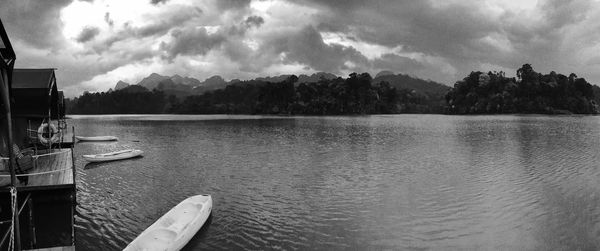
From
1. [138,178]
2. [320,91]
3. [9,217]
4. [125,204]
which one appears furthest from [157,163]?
[320,91]

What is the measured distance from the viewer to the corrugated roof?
2555 cm

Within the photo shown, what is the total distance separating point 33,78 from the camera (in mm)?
26094

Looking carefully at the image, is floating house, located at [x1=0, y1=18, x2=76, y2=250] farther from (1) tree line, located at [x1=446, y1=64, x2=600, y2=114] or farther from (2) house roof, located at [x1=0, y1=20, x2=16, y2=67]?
(1) tree line, located at [x1=446, y1=64, x2=600, y2=114]

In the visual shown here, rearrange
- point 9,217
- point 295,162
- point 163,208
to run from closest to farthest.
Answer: point 9,217 → point 163,208 → point 295,162

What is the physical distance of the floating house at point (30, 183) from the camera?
13.5m

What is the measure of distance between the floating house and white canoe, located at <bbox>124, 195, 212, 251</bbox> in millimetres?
2685

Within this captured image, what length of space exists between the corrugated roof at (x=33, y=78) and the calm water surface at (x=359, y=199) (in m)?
8.11

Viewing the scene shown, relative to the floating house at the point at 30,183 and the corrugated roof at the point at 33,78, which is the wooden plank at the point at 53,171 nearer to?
the floating house at the point at 30,183

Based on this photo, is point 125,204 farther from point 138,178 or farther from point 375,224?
point 375,224

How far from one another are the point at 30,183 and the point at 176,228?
27.4 feet

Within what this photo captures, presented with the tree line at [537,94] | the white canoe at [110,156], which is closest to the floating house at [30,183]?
the white canoe at [110,156]

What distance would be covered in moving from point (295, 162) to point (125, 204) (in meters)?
20.0

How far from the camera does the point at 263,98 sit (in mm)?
196250

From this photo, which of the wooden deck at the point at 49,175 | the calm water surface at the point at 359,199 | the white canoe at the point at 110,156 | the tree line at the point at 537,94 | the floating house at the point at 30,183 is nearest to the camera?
the floating house at the point at 30,183
